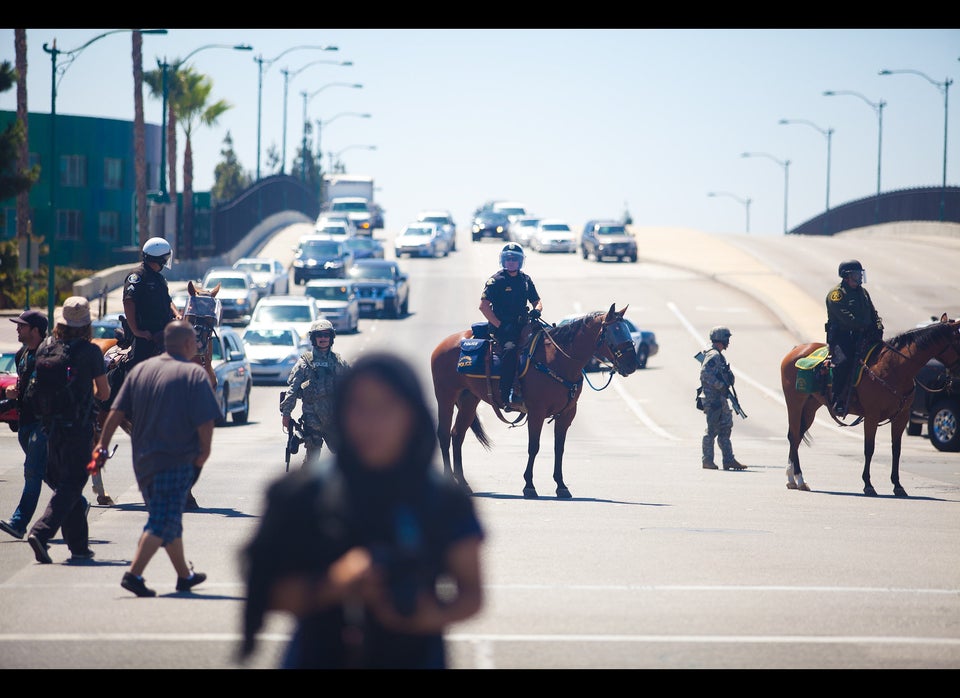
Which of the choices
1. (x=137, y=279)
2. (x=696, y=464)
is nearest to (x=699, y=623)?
(x=137, y=279)

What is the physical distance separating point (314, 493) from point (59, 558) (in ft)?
24.5

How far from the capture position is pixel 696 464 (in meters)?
21.9

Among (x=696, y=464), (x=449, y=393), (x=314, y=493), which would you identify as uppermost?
(x=314, y=493)

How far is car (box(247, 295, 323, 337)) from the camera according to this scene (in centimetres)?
4234

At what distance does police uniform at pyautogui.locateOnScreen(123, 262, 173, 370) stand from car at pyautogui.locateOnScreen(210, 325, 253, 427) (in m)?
12.3

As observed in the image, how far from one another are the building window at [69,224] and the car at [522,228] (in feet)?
88.1

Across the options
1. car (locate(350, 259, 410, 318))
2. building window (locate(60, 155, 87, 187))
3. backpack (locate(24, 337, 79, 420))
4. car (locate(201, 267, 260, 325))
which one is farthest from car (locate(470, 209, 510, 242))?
backpack (locate(24, 337, 79, 420))

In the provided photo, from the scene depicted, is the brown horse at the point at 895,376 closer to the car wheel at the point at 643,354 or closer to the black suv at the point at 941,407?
the black suv at the point at 941,407

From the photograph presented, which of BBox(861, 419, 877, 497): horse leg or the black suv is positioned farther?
the black suv

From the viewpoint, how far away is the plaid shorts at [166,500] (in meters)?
9.48

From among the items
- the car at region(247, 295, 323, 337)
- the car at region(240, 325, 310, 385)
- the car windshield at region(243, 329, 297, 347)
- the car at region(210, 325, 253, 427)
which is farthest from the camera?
the car at region(247, 295, 323, 337)

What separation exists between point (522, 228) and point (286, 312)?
48.7 m

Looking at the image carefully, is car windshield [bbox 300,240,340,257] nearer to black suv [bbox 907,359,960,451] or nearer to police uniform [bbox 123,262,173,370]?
black suv [bbox 907,359,960,451]
